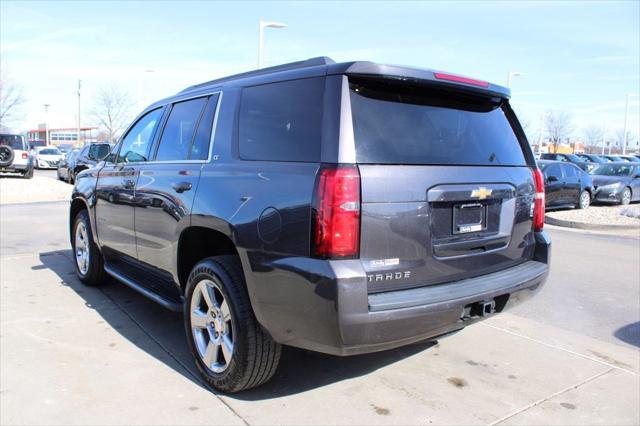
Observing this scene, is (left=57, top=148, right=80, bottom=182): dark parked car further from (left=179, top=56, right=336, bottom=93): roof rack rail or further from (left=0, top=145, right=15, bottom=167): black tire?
(left=179, top=56, right=336, bottom=93): roof rack rail

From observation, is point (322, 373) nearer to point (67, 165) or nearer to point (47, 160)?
point (67, 165)

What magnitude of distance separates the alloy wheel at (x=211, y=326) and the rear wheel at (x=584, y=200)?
14879mm

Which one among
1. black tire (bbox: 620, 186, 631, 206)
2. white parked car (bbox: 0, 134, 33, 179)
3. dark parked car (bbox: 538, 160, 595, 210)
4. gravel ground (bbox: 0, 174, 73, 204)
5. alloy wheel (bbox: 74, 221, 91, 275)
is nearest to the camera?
alloy wheel (bbox: 74, 221, 91, 275)

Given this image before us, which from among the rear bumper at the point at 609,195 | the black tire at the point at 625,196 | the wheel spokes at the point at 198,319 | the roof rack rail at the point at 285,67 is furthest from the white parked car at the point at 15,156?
the black tire at the point at 625,196

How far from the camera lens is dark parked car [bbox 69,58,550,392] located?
2668 millimetres

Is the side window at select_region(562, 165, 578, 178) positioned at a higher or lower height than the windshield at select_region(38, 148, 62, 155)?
lower

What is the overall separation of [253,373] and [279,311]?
0.55 meters

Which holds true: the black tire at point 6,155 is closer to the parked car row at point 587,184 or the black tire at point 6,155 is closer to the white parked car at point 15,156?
the white parked car at point 15,156

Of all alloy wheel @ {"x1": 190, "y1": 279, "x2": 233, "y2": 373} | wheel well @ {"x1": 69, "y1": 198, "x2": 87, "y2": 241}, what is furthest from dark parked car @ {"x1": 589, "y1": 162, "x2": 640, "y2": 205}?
alloy wheel @ {"x1": 190, "y1": 279, "x2": 233, "y2": 373}

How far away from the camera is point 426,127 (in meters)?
3.10

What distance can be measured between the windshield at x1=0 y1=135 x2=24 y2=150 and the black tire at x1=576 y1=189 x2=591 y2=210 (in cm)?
2082

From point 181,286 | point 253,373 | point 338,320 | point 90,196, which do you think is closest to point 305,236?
point 338,320

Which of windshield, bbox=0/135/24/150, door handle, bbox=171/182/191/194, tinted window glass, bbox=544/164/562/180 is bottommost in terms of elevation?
door handle, bbox=171/182/191/194

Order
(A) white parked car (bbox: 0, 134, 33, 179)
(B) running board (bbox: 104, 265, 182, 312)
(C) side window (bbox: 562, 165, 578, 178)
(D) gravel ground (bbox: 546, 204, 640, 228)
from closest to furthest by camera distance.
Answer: (B) running board (bbox: 104, 265, 182, 312)
(D) gravel ground (bbox: 546, 204, 640, 228)
(C) side window (bbox: 562, 165, 578, 178)
(A) white parked car (bbox: 0, 134, 33, 179)
